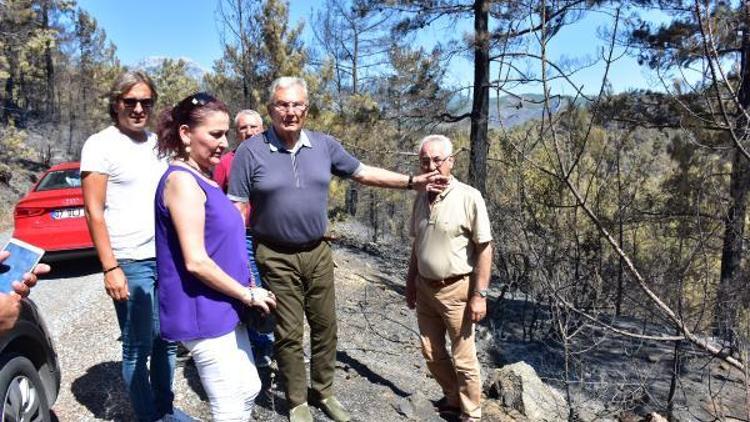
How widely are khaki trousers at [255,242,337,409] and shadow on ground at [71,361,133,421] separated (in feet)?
3.59

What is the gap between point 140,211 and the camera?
2.62m

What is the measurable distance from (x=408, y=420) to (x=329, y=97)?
31.9 ft

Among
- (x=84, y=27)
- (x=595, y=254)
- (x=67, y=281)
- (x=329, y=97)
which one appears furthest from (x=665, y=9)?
(x=84, y=27)

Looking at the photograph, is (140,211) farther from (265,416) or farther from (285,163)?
(265,416)

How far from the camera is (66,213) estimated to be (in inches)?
262

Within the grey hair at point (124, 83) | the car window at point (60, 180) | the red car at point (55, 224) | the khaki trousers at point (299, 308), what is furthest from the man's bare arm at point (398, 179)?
the car window at point (60, 180)

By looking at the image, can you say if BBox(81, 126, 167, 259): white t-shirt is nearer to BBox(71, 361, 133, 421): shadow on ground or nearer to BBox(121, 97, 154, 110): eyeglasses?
BBox(121, 97, 154, 110): eyeglasses

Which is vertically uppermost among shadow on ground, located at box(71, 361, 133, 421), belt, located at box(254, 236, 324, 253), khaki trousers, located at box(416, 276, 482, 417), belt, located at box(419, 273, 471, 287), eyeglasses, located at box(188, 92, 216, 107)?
eyeglasses, located at box(188, 92, 216, 107)

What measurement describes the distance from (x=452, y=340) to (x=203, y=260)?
2.04 meters

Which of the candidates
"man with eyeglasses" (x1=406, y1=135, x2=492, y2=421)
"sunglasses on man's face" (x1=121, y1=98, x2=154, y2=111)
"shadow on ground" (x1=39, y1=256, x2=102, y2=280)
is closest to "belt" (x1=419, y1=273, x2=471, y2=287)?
"man with eyeglasses" (x1=406, y1=135, x2=492, y2=421)

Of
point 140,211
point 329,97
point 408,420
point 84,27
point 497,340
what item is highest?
point 84,27

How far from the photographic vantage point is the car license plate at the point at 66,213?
6.65 meters

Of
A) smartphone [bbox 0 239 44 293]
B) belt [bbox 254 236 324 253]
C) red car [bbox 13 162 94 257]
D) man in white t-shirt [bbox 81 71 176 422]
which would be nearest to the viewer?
smartphone [bbox 0 239 44 293]

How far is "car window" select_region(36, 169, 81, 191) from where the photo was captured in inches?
279
